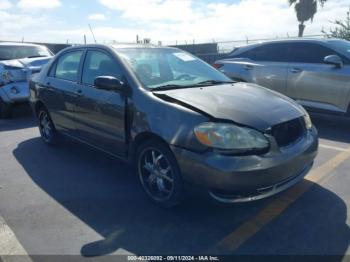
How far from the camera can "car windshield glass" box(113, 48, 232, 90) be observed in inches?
157

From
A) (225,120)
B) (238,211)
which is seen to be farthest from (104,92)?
(238,211)

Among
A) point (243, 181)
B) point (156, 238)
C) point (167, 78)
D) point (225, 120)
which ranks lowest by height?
point (156, 238)

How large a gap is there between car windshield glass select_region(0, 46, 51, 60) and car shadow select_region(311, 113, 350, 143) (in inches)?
278

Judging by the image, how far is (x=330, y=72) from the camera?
21.1ft

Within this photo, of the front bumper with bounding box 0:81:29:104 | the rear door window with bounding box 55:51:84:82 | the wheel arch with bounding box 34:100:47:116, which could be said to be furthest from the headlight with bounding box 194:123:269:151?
the front bumper with bounding box 0:81:29:104

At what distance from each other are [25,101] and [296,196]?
6.73 m

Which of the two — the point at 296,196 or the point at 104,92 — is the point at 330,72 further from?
the point at 104,92

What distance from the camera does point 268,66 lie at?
24.3 feet

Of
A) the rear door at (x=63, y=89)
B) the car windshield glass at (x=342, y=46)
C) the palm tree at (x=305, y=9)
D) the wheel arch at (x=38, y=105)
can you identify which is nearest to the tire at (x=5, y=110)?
the wheel arch at (x=38, y=105)

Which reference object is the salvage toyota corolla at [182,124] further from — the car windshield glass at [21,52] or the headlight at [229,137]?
the car windshield glass at [21,52]

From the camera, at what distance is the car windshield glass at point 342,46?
6.40m

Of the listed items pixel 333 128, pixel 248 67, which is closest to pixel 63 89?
pixel 248 67

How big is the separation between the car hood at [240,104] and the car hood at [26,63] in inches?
231

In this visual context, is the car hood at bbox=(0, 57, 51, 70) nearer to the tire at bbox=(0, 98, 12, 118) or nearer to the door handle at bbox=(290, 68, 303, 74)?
the tire at bbox=(0, 98, 12, 118)
